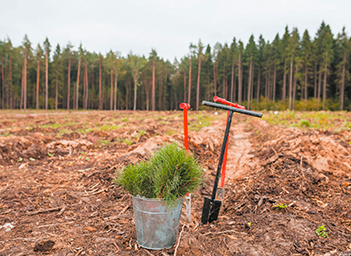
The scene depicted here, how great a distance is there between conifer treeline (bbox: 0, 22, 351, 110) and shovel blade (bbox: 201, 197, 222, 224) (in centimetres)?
3551

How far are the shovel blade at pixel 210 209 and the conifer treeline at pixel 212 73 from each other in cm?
3551

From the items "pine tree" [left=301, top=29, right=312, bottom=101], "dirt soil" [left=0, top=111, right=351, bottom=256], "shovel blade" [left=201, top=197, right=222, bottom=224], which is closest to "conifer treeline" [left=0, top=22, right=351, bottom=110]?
"pine tree" [left=301, top=29, right=312, bottom=101]

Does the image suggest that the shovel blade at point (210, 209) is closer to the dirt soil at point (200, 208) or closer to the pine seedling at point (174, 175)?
the dirt soil at point (200, 208)

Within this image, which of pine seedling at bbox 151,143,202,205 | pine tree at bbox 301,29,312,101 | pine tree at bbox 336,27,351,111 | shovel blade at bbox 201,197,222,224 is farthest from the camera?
pine tree at bbox 301,29,312,101

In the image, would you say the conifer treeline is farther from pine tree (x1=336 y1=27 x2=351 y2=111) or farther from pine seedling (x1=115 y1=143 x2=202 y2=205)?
pine seedling (x1=115 y1=143 x2=202 y2=205)

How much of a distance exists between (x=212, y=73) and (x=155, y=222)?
52030 mm

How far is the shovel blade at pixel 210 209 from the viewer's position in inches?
112

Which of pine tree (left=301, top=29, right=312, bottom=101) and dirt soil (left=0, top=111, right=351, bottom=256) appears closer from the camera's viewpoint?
dirt soil (left=0, top=111, right=351, bottom=256)

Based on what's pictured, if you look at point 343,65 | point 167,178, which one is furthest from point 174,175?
point 343,65

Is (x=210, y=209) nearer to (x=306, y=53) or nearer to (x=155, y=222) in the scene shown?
(x=155, y=222)

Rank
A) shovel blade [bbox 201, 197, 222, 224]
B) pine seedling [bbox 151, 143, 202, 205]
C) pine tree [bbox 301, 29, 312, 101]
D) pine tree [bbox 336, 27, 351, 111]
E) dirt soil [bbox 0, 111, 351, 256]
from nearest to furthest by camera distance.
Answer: pine seedling [bbox 151, 143, 202, 205] → dirt soil [bbox 0, 111, 351, 256] → shovel blade [bbox 201, 197, 222, 224] → pine tree [bbox 336, 27, 351, 111] → pine tree [bbox 301, 29, 312, 101]

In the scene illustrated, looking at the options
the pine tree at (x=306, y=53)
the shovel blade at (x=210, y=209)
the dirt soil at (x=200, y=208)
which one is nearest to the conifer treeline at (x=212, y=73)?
the pine tree at (x=306, y=53)

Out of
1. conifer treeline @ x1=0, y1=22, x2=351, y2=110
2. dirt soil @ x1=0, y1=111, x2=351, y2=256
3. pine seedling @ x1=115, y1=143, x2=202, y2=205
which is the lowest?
dirt soil @ x1=0, y1=111, x2=351, y2=256

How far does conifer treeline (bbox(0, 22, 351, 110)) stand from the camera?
1517 inches
